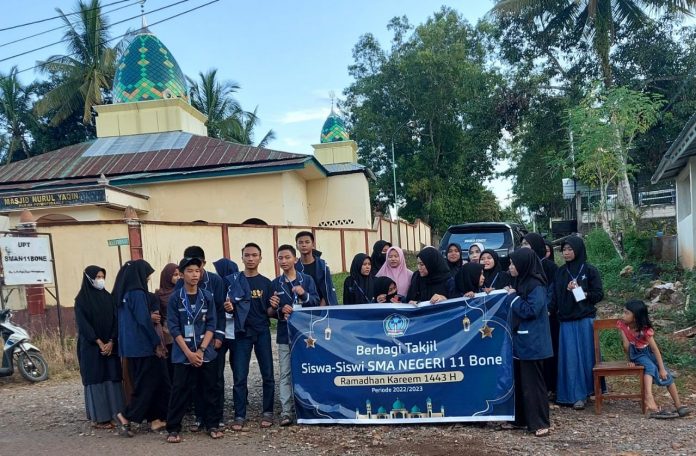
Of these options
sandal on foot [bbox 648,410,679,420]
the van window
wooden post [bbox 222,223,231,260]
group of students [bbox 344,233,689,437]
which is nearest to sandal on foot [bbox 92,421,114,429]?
group of students [bbox 344,233,689,437]

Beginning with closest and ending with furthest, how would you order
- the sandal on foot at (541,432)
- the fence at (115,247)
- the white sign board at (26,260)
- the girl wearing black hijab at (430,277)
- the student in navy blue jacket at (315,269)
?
the sandal on foot at (541,432), the girl wearing black hijab at (430,277), the student in navy blue jacket at (315,269), the white sign board at (26,260), the fence at (115,247)

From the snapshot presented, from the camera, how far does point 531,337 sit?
4.71 m

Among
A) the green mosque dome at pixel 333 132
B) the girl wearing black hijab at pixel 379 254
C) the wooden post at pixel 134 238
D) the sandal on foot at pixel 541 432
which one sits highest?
the green mosque dome at pixel 333 132

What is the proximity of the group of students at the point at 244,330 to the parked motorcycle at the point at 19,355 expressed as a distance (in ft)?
8.79

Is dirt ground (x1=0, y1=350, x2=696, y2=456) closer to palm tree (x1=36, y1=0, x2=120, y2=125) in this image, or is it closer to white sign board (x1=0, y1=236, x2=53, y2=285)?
white sign board (x1=0, y1=236, x2=53, y2=285)

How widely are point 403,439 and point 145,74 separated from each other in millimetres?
18597

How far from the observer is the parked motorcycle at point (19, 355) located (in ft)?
24.2

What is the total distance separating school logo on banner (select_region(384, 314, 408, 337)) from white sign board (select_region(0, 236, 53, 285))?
20.0ft

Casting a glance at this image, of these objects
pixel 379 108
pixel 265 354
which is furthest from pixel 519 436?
pixel 379 108

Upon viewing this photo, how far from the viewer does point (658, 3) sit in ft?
59.5

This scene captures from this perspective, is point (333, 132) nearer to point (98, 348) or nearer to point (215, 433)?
point (98, 348)

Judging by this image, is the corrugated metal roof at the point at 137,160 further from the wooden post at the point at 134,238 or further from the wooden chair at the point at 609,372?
the wooden chair at the point at 609,372

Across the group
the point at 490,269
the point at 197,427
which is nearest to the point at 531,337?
the point at 490,269

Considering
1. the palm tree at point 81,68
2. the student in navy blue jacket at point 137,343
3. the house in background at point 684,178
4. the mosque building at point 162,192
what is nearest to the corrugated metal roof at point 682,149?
the house in background at point 684,178
